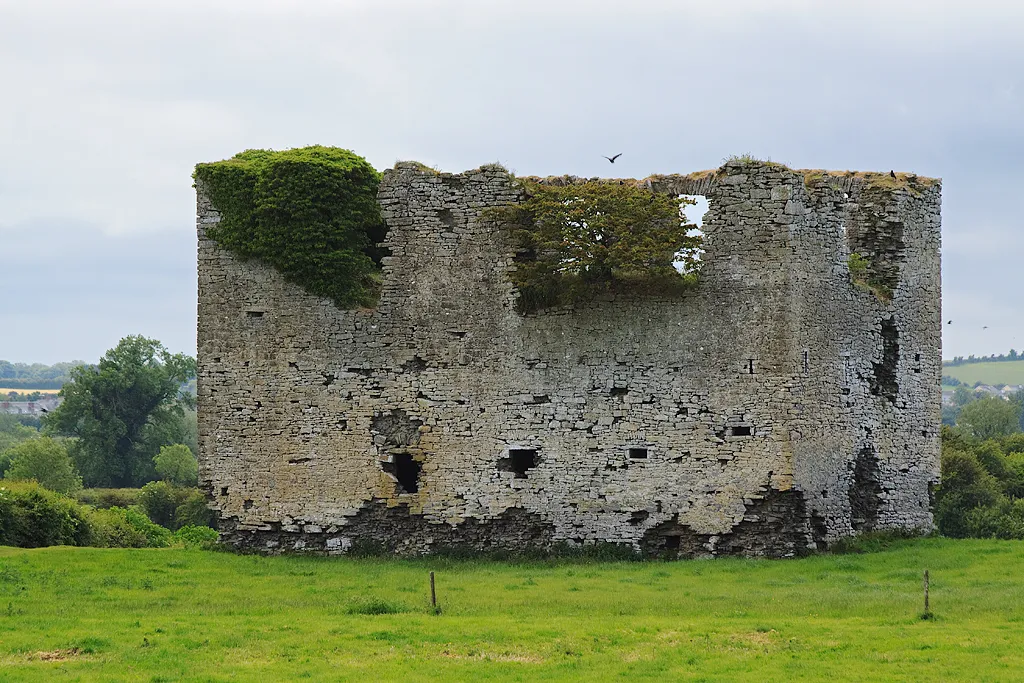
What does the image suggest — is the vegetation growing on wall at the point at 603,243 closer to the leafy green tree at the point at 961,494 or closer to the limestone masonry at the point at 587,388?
the limestone masonry at the point at 587,388

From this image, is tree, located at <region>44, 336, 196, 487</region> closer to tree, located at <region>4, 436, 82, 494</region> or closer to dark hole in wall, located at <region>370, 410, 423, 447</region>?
tree, located at <region>4, 436, 82, 494</region>

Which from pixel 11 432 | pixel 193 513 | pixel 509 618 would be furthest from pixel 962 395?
pixel 509 618

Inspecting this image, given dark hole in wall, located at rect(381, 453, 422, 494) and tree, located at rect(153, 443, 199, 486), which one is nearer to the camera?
dark hole in wall, located at rect(381, 453, 422, 494)

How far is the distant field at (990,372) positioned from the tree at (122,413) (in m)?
110

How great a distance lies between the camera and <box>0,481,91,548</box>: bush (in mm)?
27406

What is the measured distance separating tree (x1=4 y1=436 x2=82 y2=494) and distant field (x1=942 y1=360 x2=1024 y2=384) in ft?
396

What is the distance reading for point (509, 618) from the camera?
2031 cm

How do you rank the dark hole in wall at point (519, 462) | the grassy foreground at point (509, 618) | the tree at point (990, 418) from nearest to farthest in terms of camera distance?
the grassy foreground at point (509, 618) < the dark hole in wall at point (519, 462) < the tree at point (990, 418)

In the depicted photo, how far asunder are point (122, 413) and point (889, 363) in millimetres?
50926

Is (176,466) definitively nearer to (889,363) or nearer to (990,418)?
(990,418)

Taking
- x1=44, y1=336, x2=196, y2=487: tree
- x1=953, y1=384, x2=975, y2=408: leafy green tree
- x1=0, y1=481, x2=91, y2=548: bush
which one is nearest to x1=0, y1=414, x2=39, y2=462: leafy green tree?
x1=44, y1=336, x2=196, y2=487: tree

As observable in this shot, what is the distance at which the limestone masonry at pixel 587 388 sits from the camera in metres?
25.7

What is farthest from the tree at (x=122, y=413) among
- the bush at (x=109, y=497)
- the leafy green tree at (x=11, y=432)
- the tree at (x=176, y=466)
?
the leafy green tree at (x=11, y=432)

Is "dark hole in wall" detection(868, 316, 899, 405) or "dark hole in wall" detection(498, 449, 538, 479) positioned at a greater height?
"dark hole in wall" detection(868, 316, 899, 405)
